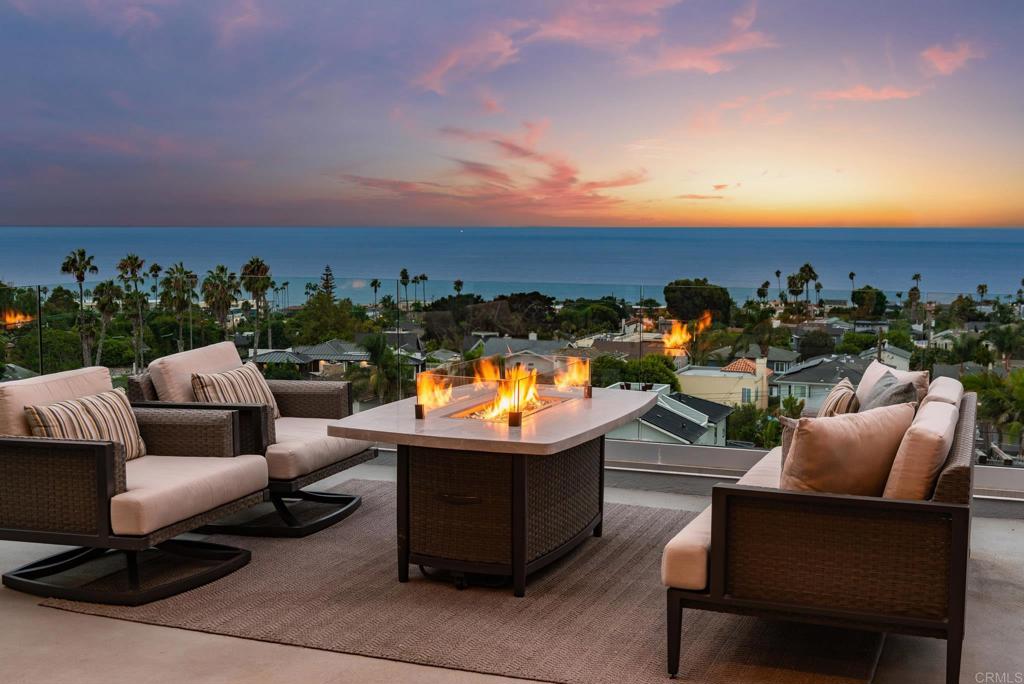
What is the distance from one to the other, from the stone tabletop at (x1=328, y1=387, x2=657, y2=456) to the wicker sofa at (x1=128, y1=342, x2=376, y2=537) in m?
0.60

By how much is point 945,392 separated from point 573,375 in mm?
1633

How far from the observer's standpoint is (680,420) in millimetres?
6145

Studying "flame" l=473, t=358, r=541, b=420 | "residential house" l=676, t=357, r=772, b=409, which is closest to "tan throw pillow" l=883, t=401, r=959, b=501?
"flame" l=473, t=358, r=541, b=420

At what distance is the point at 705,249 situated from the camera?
974 inches

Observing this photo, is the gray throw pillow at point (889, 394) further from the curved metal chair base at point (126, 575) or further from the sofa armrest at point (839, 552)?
the curved metal chair base at point (126, 575)

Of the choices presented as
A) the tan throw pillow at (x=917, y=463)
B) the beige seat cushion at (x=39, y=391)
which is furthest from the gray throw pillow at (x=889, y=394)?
the beige seat cushion at (x=39, y=391)

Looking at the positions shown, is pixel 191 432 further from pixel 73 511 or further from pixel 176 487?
pixel 73 511

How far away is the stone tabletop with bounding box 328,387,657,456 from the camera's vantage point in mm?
3762

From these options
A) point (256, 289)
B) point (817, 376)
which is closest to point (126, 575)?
point (256, 289)

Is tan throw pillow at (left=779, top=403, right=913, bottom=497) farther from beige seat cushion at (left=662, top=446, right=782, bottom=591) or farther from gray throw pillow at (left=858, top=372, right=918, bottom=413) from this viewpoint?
gray throw pillow at (left=858, top=372, right=918, bottom=413)

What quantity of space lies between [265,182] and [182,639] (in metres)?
8.48

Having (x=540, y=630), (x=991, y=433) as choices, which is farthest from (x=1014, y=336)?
(x=540, y=630)

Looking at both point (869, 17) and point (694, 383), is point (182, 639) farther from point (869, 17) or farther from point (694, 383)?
point (869, 17)

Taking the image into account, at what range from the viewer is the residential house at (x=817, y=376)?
18.6 ft
